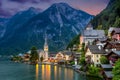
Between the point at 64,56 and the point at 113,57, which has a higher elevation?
the point at 64,56

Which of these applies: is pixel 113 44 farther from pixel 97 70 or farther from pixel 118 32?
pixel 118 32

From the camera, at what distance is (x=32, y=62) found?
129000 millimetres

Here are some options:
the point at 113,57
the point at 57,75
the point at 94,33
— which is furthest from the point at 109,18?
the point at 113,57

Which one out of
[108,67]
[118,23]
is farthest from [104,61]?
[118,23]

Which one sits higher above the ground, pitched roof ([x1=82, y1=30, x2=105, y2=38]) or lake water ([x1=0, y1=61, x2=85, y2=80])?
pitched roof ([x1=82, y1=30, x2=105, y2=38])

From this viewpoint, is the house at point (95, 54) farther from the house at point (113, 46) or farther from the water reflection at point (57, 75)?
the water reflection at point (57, 75)

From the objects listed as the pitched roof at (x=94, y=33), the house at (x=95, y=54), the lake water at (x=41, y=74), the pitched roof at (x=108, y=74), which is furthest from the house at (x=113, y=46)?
the pitched roof at (x=94, y=33)

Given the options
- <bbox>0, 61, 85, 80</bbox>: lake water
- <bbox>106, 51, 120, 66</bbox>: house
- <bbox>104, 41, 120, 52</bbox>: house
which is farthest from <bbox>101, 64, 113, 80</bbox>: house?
<bbox>104, 41, 120, 52</bbox>: house

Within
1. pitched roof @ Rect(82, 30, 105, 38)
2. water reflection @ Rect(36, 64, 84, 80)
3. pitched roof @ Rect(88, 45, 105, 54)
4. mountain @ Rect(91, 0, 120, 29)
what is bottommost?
water reflection @ Rect(36, 64, 84, 80)

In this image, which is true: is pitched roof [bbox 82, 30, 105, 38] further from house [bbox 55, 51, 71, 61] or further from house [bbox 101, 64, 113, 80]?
house [bbox 101, 64, 113, 80]

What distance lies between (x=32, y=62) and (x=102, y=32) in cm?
3867

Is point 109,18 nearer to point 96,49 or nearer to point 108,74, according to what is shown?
point 96,49

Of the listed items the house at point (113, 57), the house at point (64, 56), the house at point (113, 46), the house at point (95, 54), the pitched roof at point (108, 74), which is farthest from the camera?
the house at point (64, 56)

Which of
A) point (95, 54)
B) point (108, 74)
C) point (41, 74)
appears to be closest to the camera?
point (108, 74)
